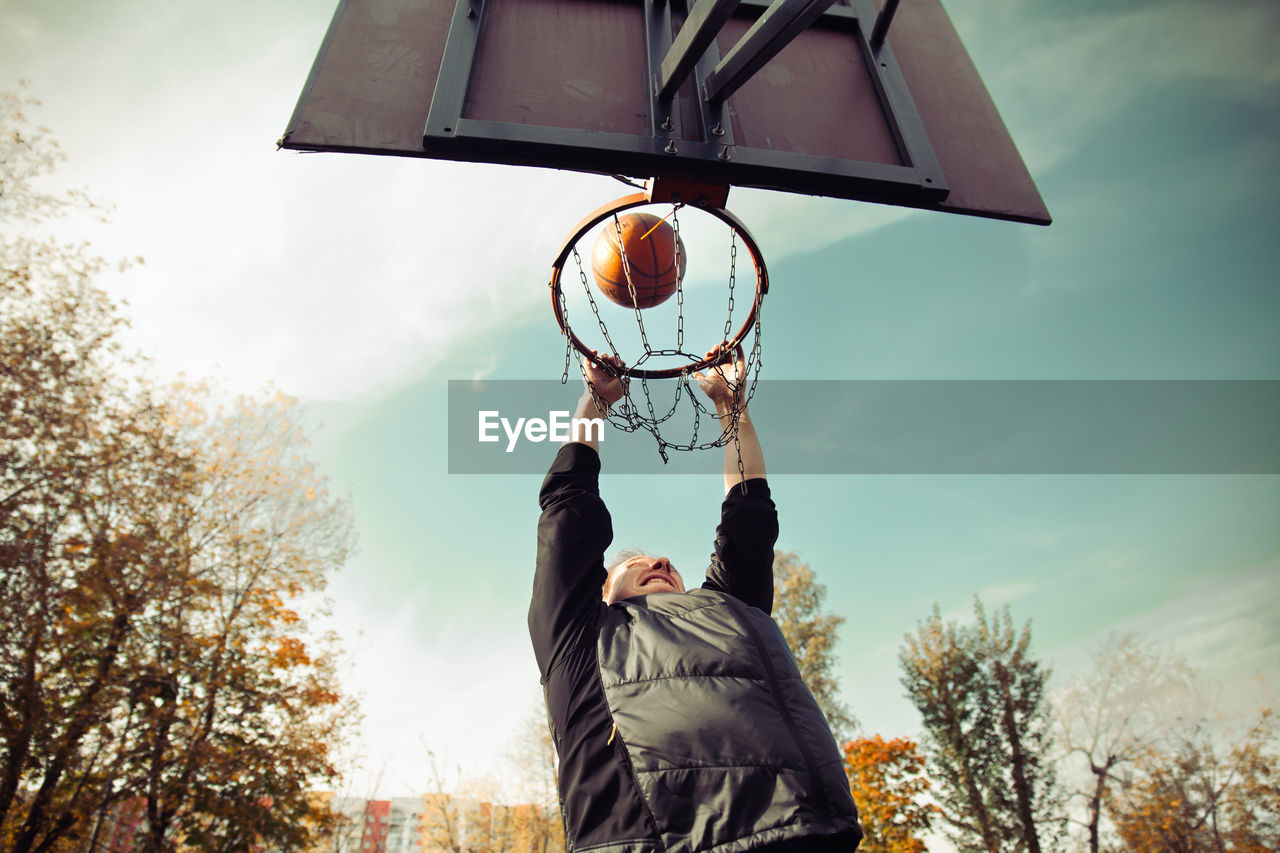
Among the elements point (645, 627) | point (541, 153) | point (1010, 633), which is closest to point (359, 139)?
point (541, 153)

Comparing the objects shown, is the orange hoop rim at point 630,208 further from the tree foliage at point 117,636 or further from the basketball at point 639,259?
the tree foliage at point 117,636

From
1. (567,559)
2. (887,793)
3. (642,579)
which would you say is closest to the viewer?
(567,559)

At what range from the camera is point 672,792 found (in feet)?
5.52

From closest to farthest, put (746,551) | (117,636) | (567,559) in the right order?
1. (567,559)
2. (746,551)
3. (117,636)

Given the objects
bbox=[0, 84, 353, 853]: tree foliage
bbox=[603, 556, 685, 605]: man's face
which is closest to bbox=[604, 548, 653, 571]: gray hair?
bbox=[603, 556, 685, 605]: man's face

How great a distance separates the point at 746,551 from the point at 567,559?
96 cm

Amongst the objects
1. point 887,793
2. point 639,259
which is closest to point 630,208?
point 639,259

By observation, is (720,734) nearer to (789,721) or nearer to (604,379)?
(789,721)

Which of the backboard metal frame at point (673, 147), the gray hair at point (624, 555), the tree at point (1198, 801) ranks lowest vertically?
the tree at point (1198, 801)

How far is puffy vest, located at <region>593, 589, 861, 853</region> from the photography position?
162cm

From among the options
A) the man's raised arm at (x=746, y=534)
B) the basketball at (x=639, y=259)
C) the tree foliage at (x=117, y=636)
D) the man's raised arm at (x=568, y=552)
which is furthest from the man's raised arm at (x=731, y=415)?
the tree foliage at (x=117, y=636)

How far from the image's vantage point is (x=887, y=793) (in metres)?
16.0

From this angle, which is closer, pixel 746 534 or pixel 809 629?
pixel 746 534

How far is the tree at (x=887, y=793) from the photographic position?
15320 mm
